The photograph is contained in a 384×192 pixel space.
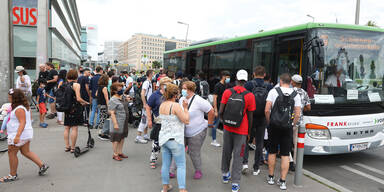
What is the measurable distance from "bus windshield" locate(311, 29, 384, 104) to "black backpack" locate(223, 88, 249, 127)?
2161mm

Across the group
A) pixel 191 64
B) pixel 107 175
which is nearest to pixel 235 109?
pixel 107 175

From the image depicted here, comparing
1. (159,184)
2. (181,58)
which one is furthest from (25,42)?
(159,184)

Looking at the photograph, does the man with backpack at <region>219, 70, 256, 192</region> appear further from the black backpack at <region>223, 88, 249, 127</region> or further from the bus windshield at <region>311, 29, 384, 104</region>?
the bus windshield at <region>311, 29, 384, 104</region>

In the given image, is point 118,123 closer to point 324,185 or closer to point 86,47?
point 324,185

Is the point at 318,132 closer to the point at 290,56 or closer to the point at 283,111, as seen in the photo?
the point at 283,111

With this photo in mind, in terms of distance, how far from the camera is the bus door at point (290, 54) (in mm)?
6016

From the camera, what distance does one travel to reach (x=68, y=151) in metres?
6.18

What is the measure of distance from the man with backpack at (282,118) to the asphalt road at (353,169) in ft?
4.57

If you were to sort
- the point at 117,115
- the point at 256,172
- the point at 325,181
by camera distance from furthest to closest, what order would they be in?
the point at 117,115, the point at 256,172, the point at 325,181

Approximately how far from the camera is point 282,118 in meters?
4.30

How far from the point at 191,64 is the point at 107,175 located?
8.83 meters

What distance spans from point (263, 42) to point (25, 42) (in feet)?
51.3

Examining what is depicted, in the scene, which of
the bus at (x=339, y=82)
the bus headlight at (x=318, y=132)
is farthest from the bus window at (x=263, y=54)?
the bus headlight at (x=318, y=132)

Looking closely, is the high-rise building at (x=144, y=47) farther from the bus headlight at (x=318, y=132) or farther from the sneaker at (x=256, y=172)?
the sneaker at (x=256, y=172)
